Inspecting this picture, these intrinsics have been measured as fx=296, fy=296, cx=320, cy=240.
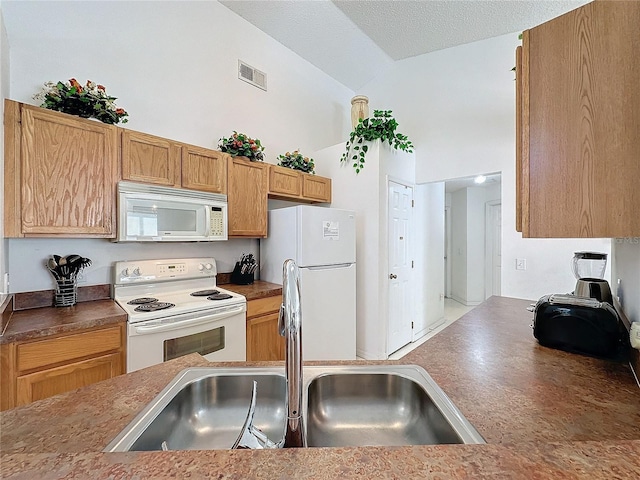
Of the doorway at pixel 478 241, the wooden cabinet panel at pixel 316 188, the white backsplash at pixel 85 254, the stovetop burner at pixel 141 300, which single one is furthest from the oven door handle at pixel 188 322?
the doorway at pixel 478 241

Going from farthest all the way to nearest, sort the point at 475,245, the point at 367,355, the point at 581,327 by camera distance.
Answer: the point at 475,245 < the point at 367,355 < the point at 581,327

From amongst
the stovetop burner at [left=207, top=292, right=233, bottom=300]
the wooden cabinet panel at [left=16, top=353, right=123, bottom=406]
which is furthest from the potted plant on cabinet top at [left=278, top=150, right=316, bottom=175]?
the wooden cabinet panel at [left=16, top=353, right=123, bottom=406]

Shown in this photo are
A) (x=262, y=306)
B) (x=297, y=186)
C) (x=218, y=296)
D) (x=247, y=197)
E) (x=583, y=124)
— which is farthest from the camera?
(x=297, y=186)

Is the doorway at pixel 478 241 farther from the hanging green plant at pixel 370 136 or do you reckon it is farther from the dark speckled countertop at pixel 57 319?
the dark speckled countertop at pixel 57 319

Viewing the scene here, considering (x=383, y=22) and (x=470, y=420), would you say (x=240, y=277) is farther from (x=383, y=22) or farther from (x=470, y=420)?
(x=383, y=22)

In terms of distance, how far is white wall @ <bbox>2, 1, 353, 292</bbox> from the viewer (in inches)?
77.4

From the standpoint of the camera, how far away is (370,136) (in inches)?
126

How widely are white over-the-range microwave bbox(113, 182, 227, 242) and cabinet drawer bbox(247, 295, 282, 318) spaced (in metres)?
0.62

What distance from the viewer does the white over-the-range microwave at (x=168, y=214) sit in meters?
2.02

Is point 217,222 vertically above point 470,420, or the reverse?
point 217,222

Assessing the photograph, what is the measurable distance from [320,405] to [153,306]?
1.48m

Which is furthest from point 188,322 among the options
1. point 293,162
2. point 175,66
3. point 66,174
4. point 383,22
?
point 383,22

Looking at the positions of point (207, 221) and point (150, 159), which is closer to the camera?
point (150, 159)

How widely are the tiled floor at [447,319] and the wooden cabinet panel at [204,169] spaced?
2.65 meters
